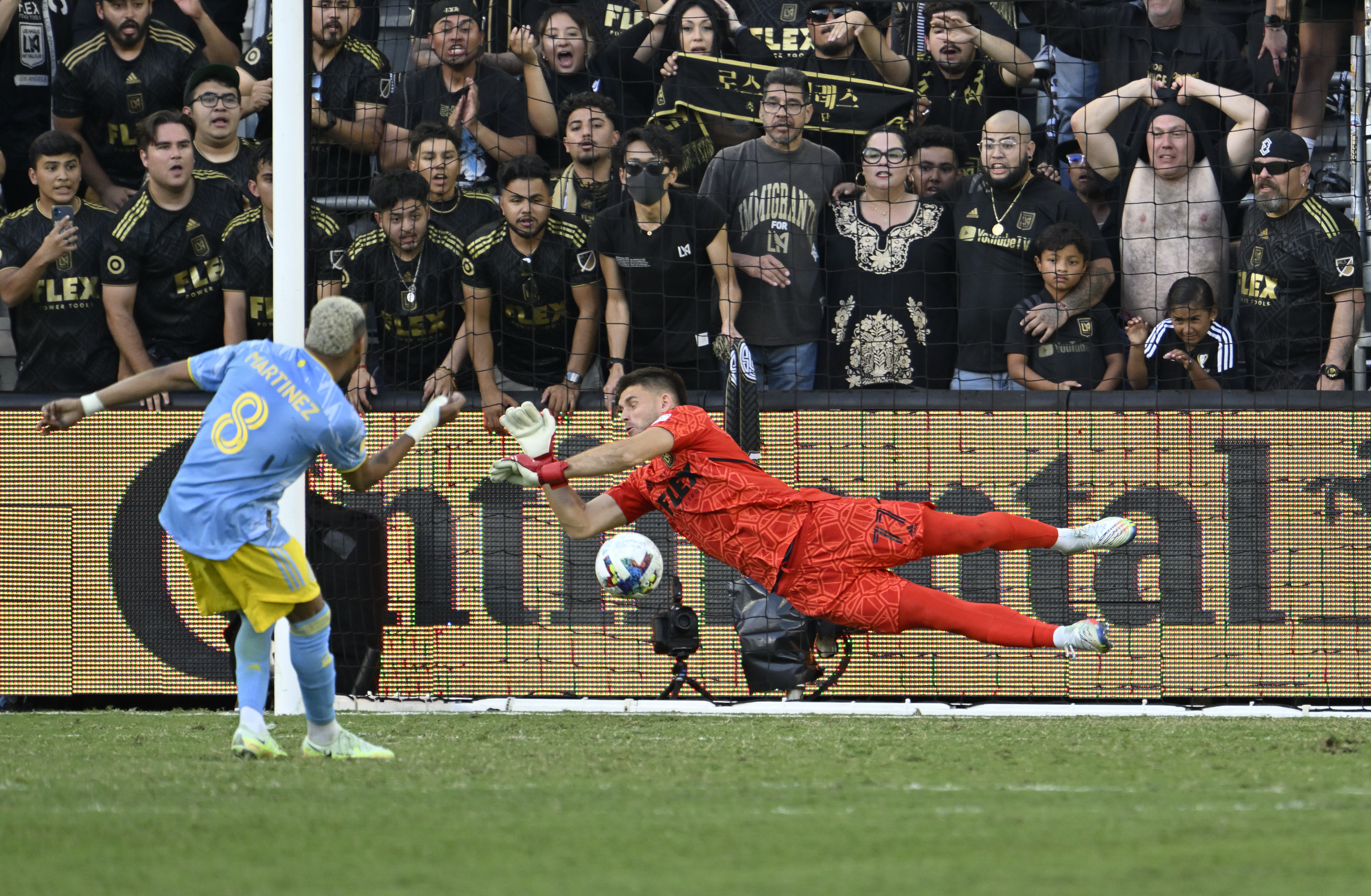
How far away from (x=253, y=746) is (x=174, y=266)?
461 cm

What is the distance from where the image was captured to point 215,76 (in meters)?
9.78

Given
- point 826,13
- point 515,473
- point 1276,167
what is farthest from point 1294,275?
point 515,473

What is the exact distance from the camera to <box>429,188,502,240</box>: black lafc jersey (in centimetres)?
941

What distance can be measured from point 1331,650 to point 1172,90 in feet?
11.9

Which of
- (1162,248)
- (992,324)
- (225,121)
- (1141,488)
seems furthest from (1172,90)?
(225,121)

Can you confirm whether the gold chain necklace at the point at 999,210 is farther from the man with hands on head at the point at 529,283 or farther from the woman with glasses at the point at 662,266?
the man with hands on head at the point at 529,283

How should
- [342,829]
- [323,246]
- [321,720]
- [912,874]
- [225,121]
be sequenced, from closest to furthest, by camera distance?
1. [912,874]
2. [342,829]
3. [321,720]
4. [323,246]
5. [225,121]

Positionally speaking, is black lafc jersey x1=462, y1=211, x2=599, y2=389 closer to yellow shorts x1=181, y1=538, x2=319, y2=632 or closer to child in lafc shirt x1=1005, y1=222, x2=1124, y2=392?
child in lafc shirt x1=1005, y1=222, x2=1124, y2=392

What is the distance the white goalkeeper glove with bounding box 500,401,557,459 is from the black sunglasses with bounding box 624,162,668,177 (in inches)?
133

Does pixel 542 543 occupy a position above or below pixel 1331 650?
above

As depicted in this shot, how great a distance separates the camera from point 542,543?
29.2 ft

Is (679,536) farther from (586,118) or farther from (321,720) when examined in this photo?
(321,720)

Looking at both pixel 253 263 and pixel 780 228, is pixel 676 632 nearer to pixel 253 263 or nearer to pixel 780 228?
pixel 780 228

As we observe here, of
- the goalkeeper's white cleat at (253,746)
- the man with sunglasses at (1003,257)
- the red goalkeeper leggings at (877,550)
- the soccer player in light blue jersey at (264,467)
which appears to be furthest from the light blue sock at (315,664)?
the man with sunglasses at (1003,257)
